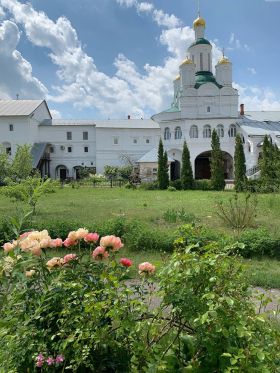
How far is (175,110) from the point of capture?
Answer: 41.5 meters

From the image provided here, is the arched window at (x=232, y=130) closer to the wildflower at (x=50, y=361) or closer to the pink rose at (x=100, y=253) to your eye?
the pink rose at (x=100, y=253)

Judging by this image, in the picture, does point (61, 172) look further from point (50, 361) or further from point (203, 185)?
point (50, 361)

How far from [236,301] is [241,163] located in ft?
94.8

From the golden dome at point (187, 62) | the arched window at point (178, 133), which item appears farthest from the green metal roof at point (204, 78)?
the arched window at point (178, 133)

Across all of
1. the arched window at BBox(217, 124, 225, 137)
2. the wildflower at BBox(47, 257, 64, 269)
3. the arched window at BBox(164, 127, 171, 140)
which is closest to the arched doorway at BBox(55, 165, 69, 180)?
the arched window at BBox(164, 127, 171, 140)

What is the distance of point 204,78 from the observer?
42688mm

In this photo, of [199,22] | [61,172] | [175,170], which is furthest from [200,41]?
[61,172]

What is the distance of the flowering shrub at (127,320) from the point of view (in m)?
1.92

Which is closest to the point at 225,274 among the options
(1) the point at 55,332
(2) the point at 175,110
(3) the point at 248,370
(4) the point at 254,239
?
(3) the point at 248,370

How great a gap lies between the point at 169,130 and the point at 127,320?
132 feet

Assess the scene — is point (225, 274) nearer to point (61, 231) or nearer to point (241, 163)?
point (61, 231)

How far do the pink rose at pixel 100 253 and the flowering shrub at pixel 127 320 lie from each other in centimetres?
17

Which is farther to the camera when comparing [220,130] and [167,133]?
[167,133]

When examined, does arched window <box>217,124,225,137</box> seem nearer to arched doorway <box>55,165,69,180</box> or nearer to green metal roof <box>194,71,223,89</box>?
green metal roof <box>194,71,223,89</box>
